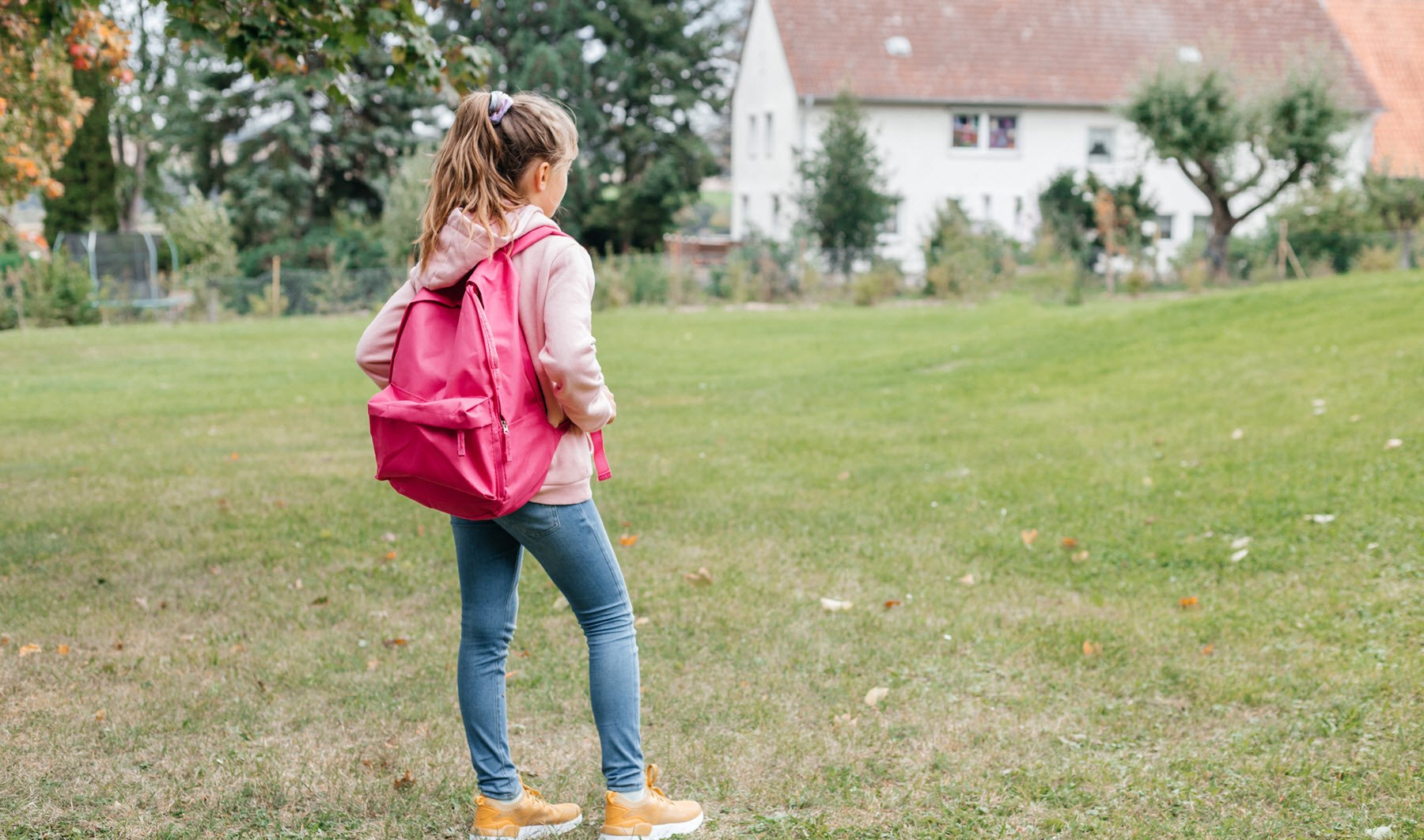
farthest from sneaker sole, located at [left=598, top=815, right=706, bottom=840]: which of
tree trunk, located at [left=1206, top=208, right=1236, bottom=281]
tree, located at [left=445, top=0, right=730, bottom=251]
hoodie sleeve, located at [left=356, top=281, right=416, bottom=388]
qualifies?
tree, located at [left=445, top=0, right=730, bottom=251]

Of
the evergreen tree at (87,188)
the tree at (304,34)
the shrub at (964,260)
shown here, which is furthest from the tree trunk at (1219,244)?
the evergreen tree at (87,188)

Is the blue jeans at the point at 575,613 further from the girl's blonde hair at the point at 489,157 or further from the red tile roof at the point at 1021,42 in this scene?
the red tile roof at the point at 1021,42

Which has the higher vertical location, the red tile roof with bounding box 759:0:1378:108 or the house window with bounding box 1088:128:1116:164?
the red tile roof with bounding box 759:0:1378:108

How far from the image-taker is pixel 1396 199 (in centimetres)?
2709

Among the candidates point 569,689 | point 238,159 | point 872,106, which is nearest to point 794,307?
point 872,106

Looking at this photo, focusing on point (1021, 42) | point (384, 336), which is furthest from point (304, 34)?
point (1021, 42)

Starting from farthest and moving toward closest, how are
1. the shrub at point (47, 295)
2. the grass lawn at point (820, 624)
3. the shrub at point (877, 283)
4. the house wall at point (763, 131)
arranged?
the house wall at point (763, 131) → the shrub at point (877, 283) → the shrub at point (47, 295) → the grass lawn at point (820, 624)

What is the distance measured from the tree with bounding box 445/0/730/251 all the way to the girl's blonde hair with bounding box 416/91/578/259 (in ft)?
112

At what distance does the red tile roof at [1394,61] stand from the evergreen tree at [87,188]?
33768 millimetres

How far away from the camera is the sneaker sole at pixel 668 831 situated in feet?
10.7

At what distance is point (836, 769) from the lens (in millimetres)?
3871

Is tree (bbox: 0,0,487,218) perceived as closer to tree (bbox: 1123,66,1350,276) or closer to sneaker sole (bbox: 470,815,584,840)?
sneaker sole (bbox: 470,815,584,840)

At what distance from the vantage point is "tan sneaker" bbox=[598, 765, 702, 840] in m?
3.23

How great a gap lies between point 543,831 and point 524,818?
0.07 metres
